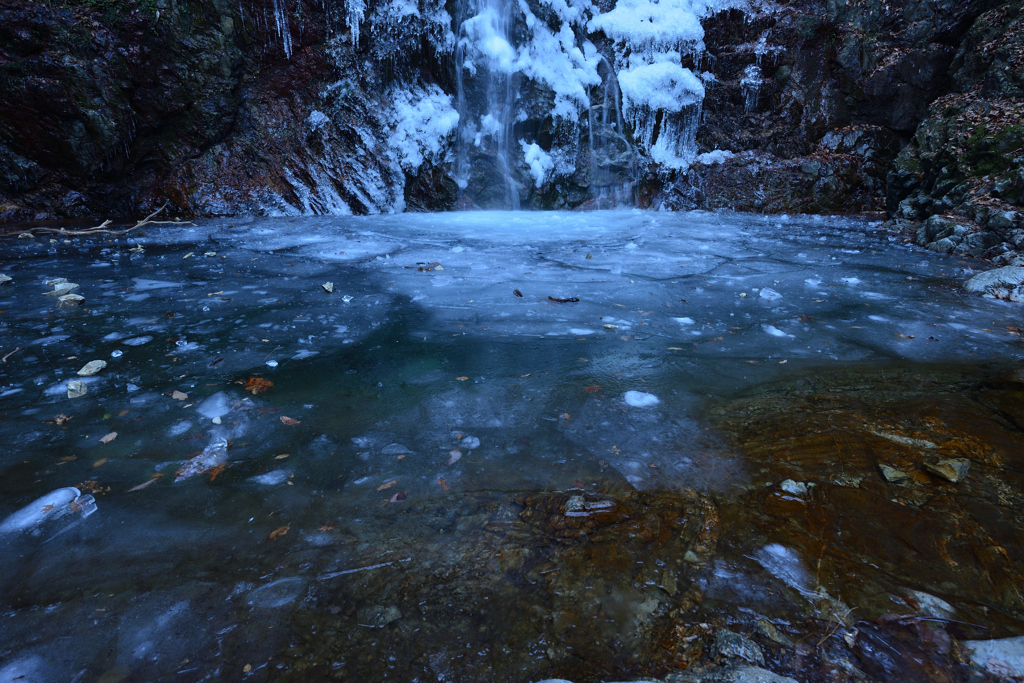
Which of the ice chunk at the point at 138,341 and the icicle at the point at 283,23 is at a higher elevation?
the icicle at the point at 283,23

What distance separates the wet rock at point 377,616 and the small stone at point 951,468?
5.27 ft

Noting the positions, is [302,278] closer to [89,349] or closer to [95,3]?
[89,349]

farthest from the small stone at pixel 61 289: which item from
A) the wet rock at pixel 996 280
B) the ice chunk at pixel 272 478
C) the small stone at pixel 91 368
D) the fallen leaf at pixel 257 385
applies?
the wet rock at pixel 996 280

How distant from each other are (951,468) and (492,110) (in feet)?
29.4

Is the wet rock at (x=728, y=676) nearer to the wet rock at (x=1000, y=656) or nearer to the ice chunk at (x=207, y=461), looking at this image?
the wet rock at (x=1000, y=656)

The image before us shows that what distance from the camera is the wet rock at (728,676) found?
91cm

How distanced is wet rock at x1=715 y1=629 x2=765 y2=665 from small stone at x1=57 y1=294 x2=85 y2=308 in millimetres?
3894

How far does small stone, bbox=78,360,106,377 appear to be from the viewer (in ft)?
7.07

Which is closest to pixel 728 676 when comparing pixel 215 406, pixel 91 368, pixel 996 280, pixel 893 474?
pixel 893 474

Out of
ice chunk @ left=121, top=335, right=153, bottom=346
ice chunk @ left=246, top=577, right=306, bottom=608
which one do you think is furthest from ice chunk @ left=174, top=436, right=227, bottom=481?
ice chunk @ left=121, top=335, right=153, bottom=346

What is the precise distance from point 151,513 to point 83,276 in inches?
139

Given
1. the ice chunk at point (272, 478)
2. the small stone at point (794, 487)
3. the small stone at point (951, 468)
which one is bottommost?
the ice chunk at point (272, 478)

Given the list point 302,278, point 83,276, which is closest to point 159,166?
point 83,276

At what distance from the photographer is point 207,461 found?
1.60m
